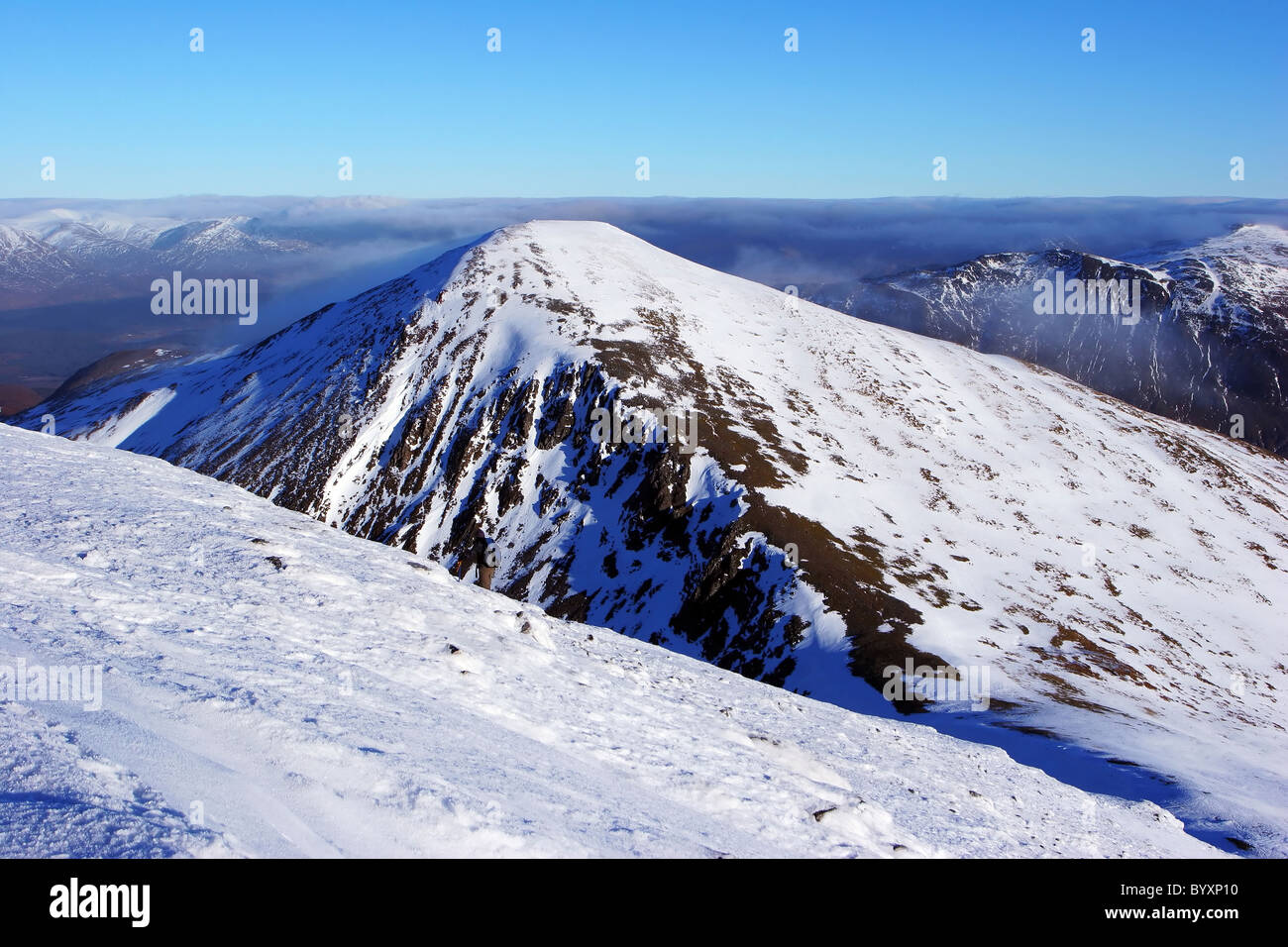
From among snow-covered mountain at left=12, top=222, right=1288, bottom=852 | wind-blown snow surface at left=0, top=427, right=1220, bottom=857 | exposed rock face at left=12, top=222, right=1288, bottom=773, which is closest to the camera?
wind-blown snow surface at left=0, top=427, right=1220, bottom=857

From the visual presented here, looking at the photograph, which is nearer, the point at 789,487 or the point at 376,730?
the point at 376,730

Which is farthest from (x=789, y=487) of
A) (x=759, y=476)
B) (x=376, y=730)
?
(x=376, y=730)

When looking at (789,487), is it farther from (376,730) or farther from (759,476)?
(376,730)

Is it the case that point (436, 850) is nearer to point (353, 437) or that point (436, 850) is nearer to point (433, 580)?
point (433, 580)

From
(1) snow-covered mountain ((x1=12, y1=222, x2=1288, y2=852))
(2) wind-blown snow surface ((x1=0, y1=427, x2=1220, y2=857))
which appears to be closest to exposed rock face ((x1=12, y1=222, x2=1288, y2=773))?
(1) snow-covered mountain ((x1=12, y1=222, x2=1288, y2=852))

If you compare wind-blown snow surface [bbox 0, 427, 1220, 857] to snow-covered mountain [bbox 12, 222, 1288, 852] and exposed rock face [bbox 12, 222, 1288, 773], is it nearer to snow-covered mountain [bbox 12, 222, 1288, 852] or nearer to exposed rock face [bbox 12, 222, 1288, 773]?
snow-covered mountain [bbox 12, 222, 1288, 852]
